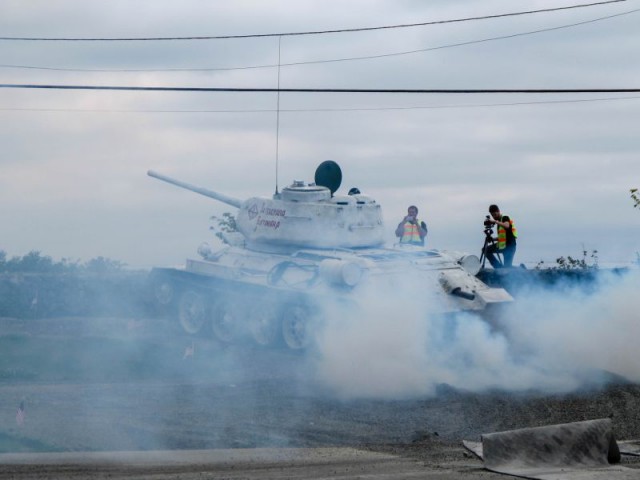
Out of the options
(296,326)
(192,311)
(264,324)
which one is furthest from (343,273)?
(192,311)

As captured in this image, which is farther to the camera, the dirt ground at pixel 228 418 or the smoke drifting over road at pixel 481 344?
the smoke drifting over road at pixel 481 344

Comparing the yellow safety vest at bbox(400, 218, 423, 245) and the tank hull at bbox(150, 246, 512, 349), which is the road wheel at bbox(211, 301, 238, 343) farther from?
the yellow safety vest at bbox(400, 218, 423, 245)

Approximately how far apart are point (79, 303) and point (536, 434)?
667 inches

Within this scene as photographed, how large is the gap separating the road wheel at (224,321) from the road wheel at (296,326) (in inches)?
71.1

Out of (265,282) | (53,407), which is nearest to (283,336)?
(265,282)

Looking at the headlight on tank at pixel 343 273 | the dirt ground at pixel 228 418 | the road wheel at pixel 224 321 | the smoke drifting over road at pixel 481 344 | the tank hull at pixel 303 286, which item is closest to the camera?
the dirt ground at pixel 228 418

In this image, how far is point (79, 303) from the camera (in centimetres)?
2662

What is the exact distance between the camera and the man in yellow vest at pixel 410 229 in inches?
910

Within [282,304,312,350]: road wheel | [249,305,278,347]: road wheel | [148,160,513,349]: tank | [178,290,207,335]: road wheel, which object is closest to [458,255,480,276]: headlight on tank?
[148,160,513,349]: tank

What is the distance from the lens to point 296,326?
68.8 feet

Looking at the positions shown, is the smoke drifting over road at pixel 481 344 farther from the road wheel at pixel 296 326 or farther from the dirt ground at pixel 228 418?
the road wheel at pixel 296 326

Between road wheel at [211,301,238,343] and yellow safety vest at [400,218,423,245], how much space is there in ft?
11.6

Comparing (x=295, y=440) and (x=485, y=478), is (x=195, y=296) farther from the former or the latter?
(x=485, y=478)

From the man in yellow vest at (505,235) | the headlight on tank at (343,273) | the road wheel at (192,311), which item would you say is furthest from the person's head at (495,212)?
the road wheel at (192,311)
